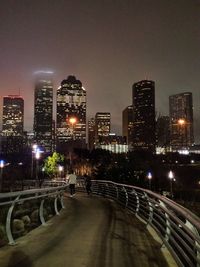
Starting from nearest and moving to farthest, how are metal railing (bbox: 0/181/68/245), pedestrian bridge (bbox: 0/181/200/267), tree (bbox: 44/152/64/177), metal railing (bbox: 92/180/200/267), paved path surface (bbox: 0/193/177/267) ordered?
metal railing (bbox: 92/180/200/267) < pedestrian bridge (bbox: 0/181/200/267) < paved path surface (bbox: 0/193/177/267) < metal railing (bbox: 0/181/68/245) < tree (bbox: 44/152/64/177)

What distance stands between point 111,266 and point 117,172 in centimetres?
5177

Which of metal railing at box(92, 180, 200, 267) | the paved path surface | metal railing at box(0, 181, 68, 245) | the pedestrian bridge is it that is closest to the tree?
metal railing at box(92, 180, 200, 267)

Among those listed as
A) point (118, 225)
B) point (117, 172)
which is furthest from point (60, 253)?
point (117, 172)

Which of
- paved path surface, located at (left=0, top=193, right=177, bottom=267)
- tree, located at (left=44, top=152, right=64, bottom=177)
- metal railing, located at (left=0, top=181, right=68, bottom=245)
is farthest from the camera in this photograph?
tree, located at (left=44, top=152, right=64, bottom=177)

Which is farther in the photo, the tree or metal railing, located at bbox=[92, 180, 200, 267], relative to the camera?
the tree

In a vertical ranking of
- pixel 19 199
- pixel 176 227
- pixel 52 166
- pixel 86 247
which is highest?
pixel 52 166

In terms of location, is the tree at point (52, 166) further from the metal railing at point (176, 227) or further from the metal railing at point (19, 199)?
the metal railing at point (19, 199)

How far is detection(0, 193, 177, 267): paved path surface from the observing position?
7.50 metres

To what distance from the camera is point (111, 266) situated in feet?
23.6

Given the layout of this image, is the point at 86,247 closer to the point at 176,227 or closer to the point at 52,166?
the point at 176,227

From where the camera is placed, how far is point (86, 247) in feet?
29.2

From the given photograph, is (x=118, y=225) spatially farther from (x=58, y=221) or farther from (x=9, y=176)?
(x=9, y=176)

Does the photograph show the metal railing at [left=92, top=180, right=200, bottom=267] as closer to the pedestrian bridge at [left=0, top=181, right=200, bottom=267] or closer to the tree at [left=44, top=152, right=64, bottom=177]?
the pedestrian bridge at [left=0, top=181, right=200, bottom=267]

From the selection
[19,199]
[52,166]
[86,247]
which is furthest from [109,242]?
[52,166]
